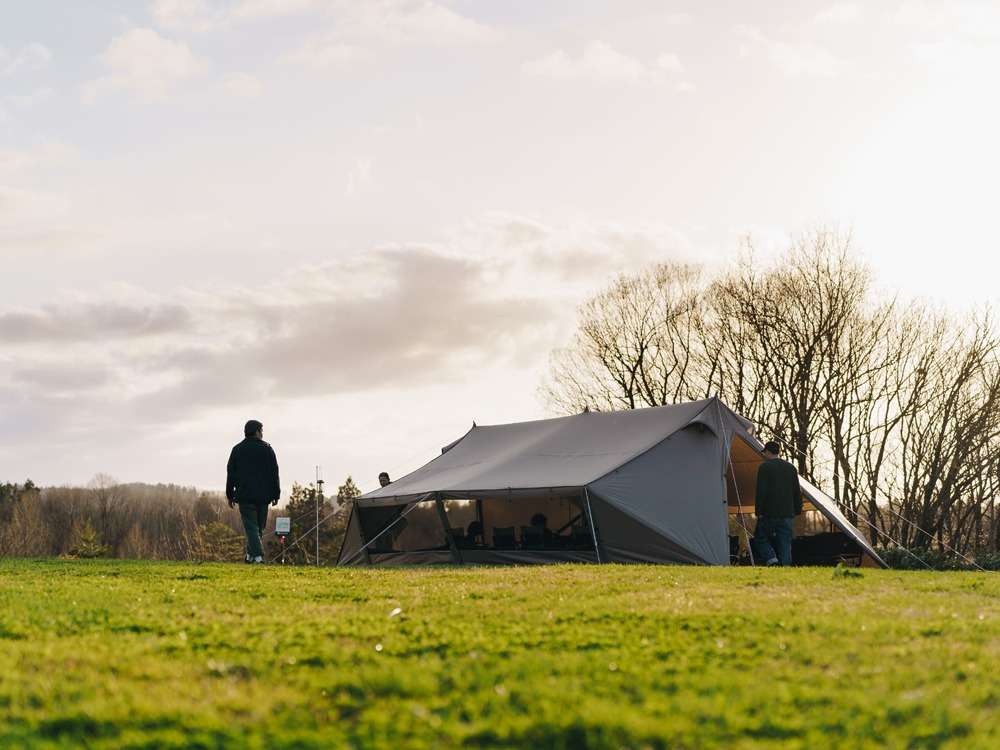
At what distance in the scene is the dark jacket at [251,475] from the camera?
13.2 metres

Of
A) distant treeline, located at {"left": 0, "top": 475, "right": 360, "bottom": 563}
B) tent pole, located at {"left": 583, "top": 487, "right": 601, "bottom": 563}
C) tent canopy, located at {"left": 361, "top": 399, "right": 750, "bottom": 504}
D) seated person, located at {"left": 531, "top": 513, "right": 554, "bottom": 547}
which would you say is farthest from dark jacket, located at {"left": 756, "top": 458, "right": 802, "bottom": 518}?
distant treeline, located at {"left": 0, "top": 475, "right": 360, "bottom": 563}

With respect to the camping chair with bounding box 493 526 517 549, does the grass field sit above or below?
below

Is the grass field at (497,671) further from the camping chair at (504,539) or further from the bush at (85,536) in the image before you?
the bush at (85,536)

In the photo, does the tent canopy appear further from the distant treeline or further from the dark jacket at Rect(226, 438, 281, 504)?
the distant treeline

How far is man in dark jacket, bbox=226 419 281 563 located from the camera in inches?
518

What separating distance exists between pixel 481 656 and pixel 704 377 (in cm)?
2782

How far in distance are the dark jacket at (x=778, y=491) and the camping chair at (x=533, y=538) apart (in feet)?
10.3

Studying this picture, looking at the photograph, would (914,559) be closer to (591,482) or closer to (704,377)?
(591,482)

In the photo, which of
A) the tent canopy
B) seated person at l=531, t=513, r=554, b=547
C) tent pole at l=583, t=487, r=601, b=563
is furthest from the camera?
seated person at l=531, t=513, r=554, b=547

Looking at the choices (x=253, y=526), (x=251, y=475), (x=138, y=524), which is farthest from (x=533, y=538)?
(x=138, y=524)

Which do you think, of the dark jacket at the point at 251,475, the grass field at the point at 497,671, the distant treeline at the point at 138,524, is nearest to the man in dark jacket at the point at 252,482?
the dark jacket at the point at 251,475

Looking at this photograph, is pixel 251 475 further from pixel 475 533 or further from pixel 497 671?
pixel 497 671

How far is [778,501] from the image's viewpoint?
1407 cm

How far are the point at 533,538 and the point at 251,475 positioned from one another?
4400mm
